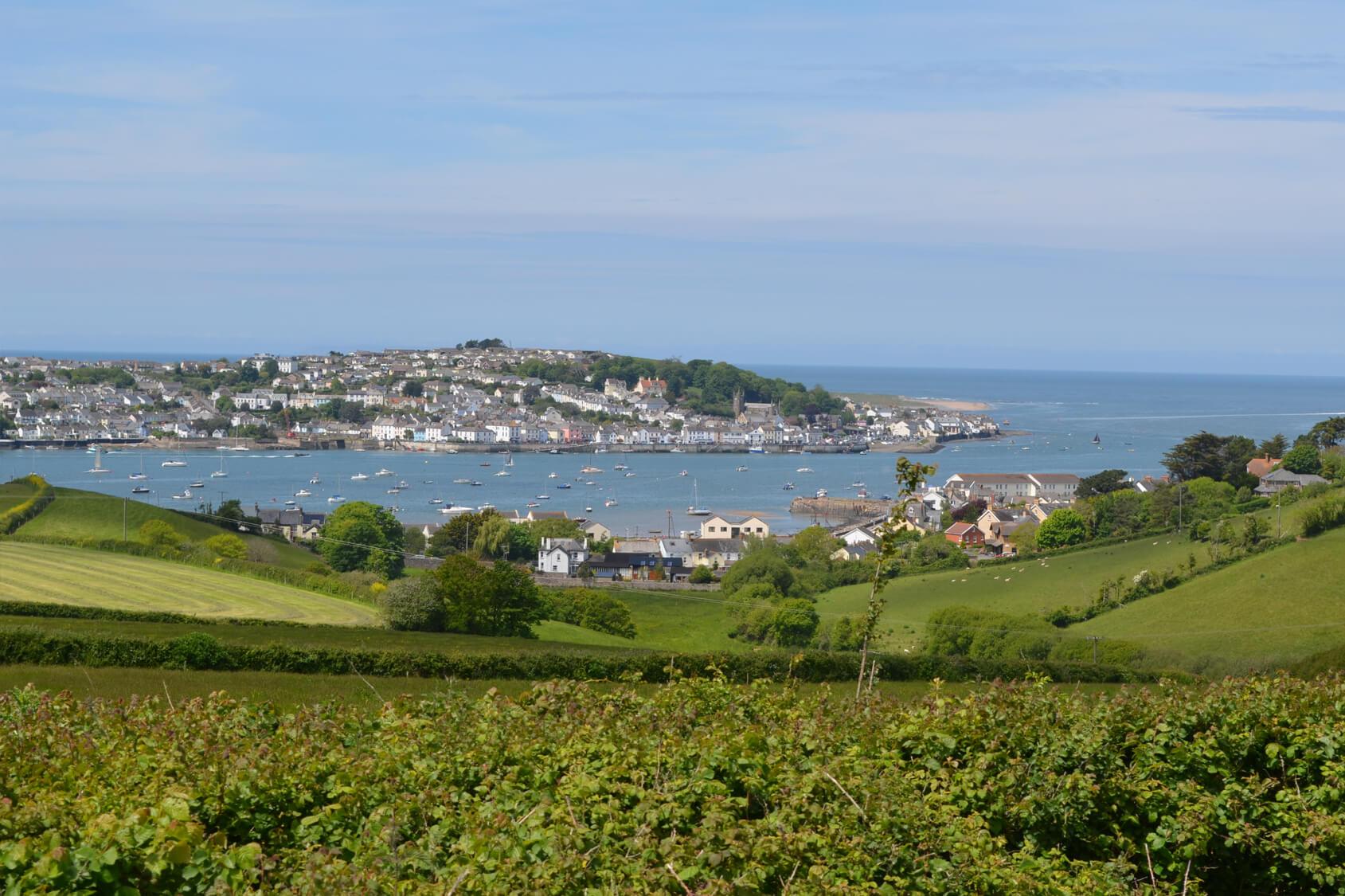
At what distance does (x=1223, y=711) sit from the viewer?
5094 millimetres

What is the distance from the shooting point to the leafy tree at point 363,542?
96.6ft

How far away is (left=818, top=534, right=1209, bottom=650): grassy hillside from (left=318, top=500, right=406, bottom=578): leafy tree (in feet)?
32.8

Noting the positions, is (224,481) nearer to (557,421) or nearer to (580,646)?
(557,421)

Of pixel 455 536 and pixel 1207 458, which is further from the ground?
pixel 1207 458

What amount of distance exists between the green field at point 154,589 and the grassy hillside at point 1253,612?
11939 mm

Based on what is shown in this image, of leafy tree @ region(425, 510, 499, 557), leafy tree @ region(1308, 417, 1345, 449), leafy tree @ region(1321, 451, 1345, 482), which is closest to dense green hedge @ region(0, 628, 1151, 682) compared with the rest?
leafy tree @ region(425, 510, 499, 557)

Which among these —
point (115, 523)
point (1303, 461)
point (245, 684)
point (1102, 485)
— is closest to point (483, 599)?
point (245, 684)

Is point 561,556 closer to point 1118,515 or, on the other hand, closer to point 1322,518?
point 1118,515

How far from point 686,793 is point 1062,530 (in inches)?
1399

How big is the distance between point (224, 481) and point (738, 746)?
64.8 m

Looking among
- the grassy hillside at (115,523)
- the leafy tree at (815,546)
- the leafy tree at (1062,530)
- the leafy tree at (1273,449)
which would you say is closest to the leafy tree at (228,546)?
the grassy hillside at (115,523)

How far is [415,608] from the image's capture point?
15.7 metres

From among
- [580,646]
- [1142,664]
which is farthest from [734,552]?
[580,646]

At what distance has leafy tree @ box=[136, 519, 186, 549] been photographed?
2388 centimetres
